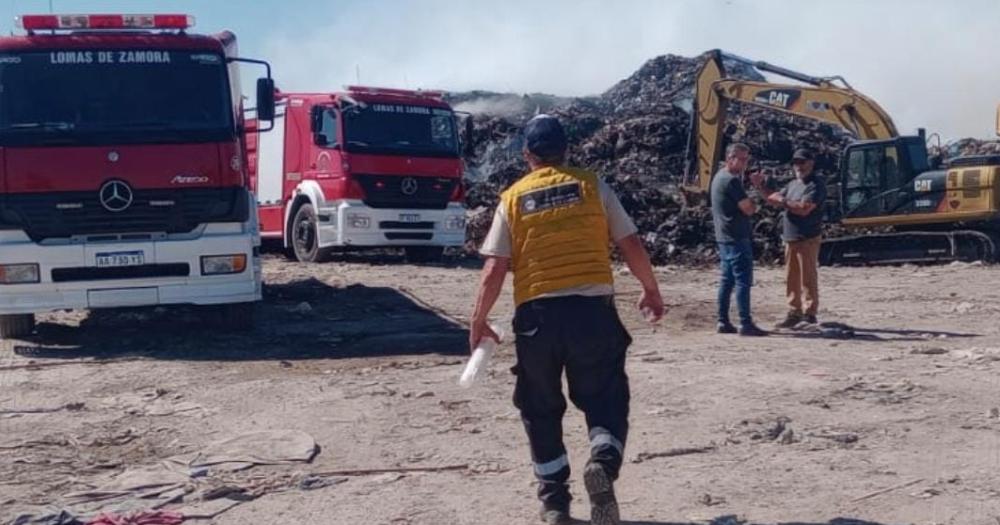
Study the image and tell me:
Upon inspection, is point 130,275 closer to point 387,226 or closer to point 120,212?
point 120,212

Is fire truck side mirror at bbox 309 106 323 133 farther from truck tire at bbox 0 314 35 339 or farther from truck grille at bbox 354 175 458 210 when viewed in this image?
truck tire at bbox 0 314 35 339

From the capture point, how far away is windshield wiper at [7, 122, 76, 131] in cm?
1211

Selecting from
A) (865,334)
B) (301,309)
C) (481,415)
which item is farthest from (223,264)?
(865,334)

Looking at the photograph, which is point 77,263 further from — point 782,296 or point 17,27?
point 782,296

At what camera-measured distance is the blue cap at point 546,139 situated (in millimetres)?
6539

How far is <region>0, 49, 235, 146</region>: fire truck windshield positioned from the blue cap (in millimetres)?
6680

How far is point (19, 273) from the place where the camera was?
12102 millimetres

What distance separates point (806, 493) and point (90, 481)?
4.00m

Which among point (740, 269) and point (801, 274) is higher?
point (740, 269)

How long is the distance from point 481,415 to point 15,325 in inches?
246

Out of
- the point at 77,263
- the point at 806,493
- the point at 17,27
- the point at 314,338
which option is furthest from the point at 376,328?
the point at 806,493

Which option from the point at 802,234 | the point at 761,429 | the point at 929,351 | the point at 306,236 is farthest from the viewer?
the point at 306,236

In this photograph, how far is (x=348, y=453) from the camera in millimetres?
8102

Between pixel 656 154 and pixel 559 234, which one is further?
pixel 656 154
